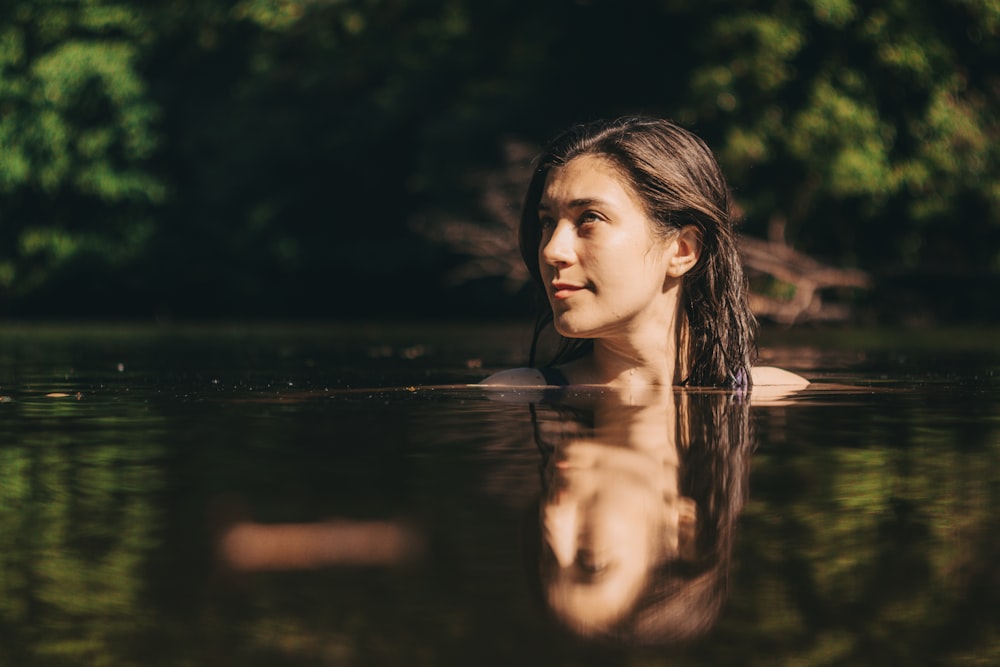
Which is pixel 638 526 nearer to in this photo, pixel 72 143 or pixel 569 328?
pixel 569 328

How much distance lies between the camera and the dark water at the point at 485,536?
4.14 feet

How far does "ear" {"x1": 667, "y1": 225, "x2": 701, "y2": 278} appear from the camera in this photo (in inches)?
174

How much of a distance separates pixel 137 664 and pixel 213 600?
0.21 metres

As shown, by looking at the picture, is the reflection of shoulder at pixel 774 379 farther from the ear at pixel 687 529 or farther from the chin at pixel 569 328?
the ear at pixel 687 529

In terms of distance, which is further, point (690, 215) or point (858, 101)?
point (858, 101)

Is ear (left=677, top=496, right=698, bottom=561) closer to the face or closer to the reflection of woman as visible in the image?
the reflection of woman

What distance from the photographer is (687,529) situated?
176 centimetres

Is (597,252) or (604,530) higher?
(597,252)

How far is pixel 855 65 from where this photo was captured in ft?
64.7

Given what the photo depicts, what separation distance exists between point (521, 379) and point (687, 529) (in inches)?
117

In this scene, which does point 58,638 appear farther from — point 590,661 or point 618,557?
point 618,557

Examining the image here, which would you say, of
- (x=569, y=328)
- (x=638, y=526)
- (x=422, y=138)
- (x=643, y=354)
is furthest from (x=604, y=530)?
(x=422, y=138)

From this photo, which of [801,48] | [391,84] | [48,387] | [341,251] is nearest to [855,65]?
[801,48]

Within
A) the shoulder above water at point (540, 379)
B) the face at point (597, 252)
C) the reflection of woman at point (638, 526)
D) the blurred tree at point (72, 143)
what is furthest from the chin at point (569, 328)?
the blurred tree at point (72, 143)
